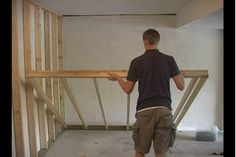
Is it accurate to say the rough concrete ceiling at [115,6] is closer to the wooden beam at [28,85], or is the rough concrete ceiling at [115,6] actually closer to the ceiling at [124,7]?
the ceiling at [124,7]

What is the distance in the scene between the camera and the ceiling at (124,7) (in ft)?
11.3

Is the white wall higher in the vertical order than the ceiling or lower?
lower

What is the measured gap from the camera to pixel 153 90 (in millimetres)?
1969

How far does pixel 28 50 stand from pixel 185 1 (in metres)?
1.85

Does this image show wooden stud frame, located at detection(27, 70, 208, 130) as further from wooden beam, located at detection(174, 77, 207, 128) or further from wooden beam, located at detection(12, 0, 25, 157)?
wooden beam, located at detection(12, 0, 25, 157)

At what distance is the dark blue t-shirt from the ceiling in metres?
1.38

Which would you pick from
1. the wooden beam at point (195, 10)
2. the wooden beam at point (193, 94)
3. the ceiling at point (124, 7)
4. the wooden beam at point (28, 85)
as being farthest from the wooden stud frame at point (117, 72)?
the ceiling at point (124, 7)

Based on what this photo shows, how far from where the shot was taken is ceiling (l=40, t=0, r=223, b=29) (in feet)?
11.3

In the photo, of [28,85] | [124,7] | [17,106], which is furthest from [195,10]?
[17,106]

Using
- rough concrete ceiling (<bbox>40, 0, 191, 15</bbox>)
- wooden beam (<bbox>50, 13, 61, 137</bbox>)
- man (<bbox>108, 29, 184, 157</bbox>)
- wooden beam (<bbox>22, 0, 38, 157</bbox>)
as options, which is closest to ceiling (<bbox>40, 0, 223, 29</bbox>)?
rough concrete ceiling (<bbox>40, 0, 191, 15</bbox>)

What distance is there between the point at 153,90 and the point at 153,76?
94mm

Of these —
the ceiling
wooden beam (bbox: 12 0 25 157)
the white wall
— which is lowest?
wooden beam (bbox: 12 0 25 157)

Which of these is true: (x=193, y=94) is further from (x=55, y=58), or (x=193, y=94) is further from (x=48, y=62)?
(x=55, y=58)
